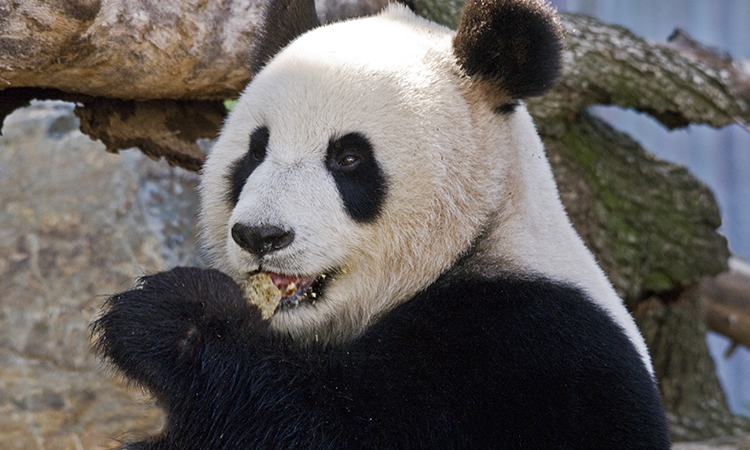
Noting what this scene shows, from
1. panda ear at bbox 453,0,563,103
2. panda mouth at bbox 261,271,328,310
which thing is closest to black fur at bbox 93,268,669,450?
panda mouth at bbox 261,271,328,310

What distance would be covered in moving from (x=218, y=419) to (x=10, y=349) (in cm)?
358

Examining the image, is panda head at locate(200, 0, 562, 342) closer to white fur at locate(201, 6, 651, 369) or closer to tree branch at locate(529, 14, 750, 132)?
white fur at locate(201, 6, 651, 369)

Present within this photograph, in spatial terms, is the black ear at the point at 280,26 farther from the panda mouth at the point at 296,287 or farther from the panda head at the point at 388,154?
the panda mouth at the point at 296,287

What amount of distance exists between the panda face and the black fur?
19cm

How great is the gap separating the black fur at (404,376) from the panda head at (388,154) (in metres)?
0.20

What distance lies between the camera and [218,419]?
2.07 meters

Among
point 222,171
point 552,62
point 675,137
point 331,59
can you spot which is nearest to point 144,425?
point 222,171

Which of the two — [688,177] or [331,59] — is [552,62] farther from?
[688,177]

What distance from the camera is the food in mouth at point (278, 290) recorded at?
2297 millimetres

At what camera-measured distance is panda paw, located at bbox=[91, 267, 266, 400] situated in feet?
6.87

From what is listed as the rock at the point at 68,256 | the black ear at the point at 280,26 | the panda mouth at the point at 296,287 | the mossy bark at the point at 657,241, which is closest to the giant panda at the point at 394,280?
the panda mouth at the point at 296,287

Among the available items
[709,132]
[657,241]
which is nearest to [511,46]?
[657,241]

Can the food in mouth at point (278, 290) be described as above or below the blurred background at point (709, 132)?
below

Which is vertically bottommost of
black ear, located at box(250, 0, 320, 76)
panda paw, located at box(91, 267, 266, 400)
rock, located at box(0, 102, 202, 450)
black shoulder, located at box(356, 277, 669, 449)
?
rock, located at box(0, 102, 202, 450)
